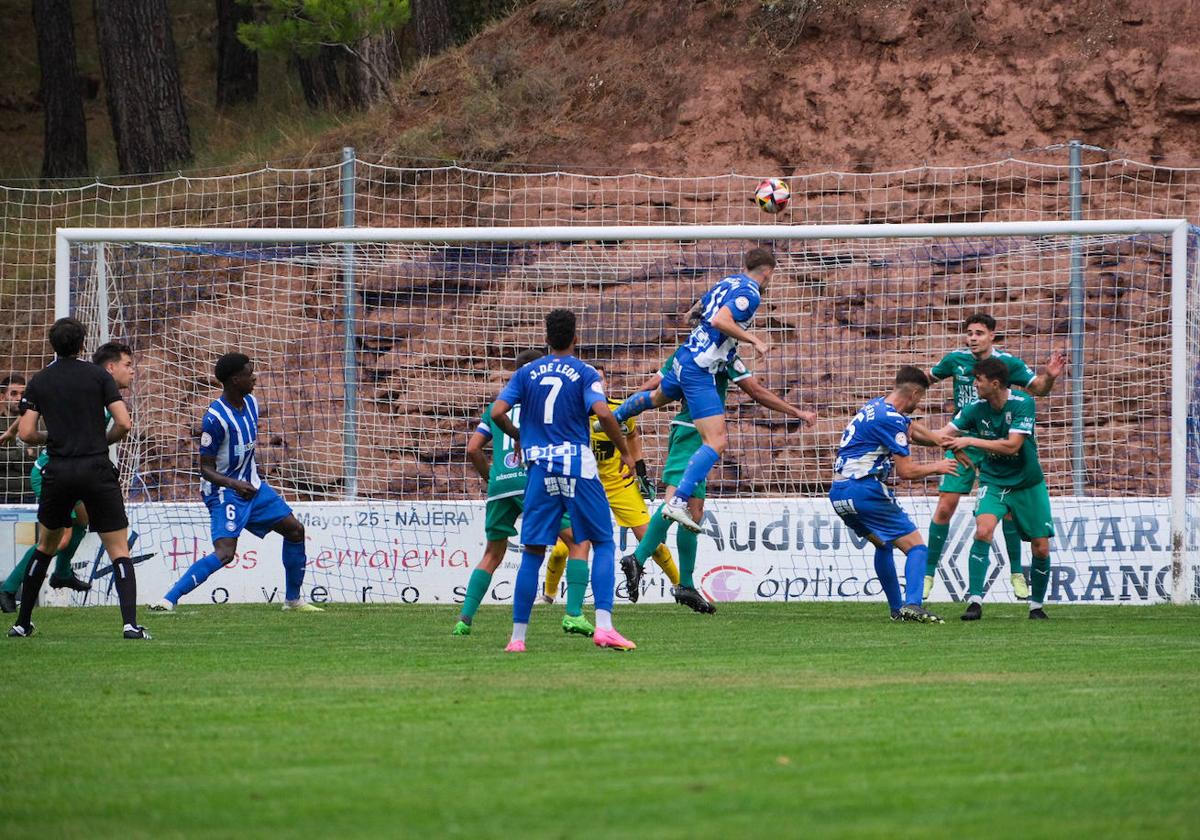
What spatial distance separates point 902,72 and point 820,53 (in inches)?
50.0

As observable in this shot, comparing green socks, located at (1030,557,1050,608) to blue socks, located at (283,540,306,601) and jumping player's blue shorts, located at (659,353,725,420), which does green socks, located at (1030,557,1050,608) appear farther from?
blue socks, located at (283,540,306,601)

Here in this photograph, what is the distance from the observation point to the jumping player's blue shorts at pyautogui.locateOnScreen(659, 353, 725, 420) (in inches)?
487

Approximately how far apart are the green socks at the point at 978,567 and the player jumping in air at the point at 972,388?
0.90 feet

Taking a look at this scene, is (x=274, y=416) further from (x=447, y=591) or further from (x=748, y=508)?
(x=748, y=508)

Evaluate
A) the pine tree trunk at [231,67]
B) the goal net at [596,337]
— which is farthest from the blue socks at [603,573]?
the pine tree trunk at [231,67]

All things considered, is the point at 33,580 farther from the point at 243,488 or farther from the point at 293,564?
the point at 293,564

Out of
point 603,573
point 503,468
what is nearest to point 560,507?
point 603,573

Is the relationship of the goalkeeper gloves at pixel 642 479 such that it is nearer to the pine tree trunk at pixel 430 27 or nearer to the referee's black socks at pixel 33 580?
the referee's black socks at pixel 33 580

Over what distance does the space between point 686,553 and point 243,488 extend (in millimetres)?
3682

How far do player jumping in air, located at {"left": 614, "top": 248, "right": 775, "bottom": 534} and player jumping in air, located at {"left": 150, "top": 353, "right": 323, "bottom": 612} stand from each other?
124 inches

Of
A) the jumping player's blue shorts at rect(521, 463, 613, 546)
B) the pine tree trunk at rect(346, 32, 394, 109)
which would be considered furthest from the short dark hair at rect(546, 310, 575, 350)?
the pine tree trunk at rect(346, 32, 394, 109)

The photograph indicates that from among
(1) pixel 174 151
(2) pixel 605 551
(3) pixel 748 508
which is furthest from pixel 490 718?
(1) pixel 174 151

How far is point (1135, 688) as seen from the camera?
25.1 ft

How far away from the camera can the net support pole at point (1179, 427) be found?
46.2ft
